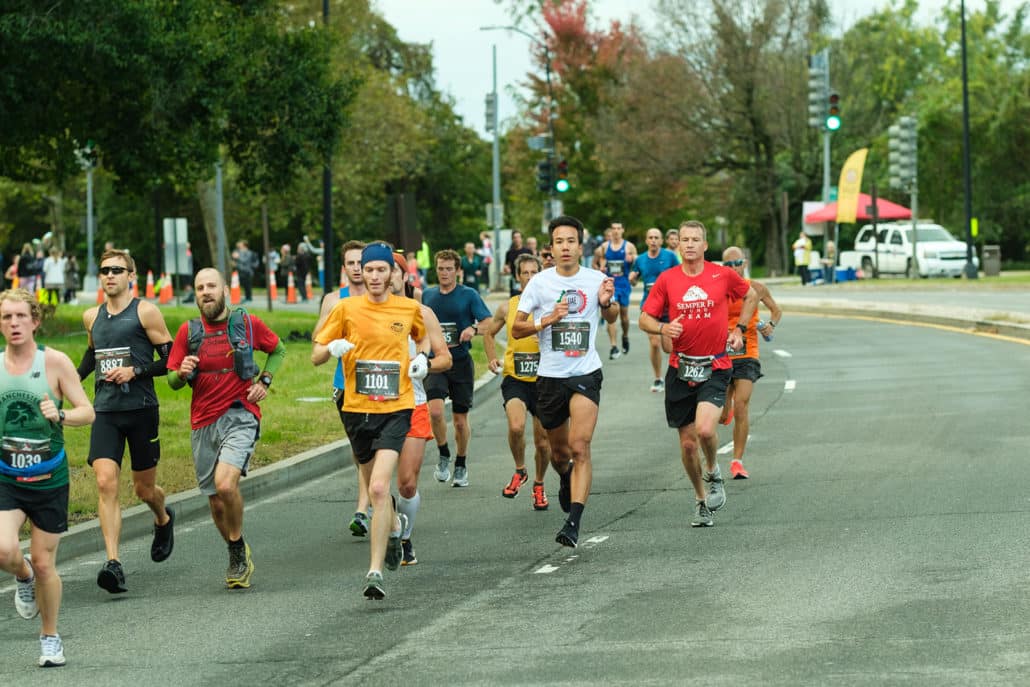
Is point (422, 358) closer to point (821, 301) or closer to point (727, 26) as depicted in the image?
point (821, 301)

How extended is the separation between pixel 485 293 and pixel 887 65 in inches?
1030

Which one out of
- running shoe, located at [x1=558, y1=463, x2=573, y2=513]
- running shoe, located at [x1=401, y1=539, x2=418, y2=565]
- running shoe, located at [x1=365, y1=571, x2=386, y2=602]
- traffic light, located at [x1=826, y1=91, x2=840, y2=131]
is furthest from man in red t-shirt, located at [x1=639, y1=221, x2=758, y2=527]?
traffic light, located at [x1=826, y1=91, x2=840, y2=131]

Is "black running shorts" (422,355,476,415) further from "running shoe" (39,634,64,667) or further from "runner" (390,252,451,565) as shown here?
"running shoe" (39,634,64,667)

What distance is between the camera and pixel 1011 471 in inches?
508

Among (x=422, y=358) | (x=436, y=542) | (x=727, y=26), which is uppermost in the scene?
(x=727, y=26)

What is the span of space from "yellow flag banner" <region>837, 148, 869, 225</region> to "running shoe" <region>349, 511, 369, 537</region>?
123 feet

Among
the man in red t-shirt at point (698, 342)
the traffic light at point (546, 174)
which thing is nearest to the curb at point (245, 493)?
the man in red t-shirt at point (698, 342)

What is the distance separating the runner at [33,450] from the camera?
25.7ft

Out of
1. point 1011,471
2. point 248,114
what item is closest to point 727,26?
point 248,114

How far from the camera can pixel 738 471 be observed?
1334 centimetres

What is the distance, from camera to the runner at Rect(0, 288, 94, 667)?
7.84 meters

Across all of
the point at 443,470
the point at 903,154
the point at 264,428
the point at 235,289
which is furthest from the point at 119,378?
the point at 235,289

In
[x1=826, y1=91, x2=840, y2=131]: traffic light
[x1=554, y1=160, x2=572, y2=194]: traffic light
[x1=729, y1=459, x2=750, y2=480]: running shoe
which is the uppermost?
[x1=826, y1=91, x2=840, y2=131]: traffic light

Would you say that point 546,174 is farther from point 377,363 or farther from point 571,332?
point 377,363
